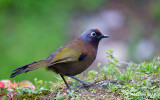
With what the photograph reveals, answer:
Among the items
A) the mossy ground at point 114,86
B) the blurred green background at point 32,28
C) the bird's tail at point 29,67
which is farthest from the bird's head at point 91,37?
the blurred green background at point 32,28

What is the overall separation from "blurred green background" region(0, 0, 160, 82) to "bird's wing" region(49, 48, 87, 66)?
3.00m

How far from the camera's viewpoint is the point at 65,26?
11117 millimetres

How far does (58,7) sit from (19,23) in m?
1.55

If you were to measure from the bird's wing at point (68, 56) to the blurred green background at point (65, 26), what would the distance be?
300cm

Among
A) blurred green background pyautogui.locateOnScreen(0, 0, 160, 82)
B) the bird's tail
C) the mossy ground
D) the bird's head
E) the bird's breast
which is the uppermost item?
blurred green background pyautogui.locateOnScreen(0, 0, 160, 82)

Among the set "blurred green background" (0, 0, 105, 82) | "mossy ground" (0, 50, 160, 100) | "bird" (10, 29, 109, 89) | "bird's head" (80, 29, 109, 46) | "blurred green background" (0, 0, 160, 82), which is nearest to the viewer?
"mossy ground" (0, 50, 160, 100)

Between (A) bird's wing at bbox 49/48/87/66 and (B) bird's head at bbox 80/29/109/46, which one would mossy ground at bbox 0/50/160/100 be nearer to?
(A) bird's wing at bbox 49/48/87/66

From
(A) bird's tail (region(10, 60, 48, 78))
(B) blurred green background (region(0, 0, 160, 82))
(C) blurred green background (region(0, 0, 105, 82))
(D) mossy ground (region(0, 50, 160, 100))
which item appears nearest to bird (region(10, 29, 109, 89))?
(A) bird's tail (region(10, 60, 48, 78))

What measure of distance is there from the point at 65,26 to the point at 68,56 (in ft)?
20.5

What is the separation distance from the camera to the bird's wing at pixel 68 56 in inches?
192

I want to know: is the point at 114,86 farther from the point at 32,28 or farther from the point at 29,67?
the point at 32,28

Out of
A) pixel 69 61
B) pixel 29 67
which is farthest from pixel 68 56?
pixel 29 67

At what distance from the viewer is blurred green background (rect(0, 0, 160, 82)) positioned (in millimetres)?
9023

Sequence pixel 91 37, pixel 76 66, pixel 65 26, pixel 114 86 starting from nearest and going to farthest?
pixel 114 86, pixel 76 66, pixel 91 37, pixel 65 26
